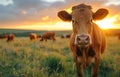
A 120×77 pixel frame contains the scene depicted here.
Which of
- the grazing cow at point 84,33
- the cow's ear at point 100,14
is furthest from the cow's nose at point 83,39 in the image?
the cow's ear at point 100,14

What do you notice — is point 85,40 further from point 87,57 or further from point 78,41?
point 87,57

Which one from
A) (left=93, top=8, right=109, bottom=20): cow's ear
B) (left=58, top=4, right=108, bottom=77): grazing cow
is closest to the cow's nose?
(left=58, top=4, right=108, bottom=77): grazing cow

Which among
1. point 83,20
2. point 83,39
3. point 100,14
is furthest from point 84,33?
point 100,14

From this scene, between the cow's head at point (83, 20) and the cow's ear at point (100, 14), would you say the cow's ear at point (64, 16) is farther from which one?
the cow's ear at point (100, 14)

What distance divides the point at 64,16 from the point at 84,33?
4.52 feet

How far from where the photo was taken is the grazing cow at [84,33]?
5437mm

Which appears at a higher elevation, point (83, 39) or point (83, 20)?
point (83, 20)

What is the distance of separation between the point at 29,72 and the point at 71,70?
1.59 metres

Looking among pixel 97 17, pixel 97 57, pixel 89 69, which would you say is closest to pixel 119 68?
pixel 89 69

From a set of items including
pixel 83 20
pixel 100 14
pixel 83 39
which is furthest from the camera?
pixel 100 14

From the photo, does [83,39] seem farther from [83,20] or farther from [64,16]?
[64,16]

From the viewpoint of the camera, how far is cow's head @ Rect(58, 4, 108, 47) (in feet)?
17.3

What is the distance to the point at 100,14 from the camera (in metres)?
6.48

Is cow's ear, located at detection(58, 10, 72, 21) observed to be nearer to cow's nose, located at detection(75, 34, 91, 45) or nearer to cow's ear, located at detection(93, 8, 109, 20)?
cow's ear, located at detection(93, 8, 109, 20)
